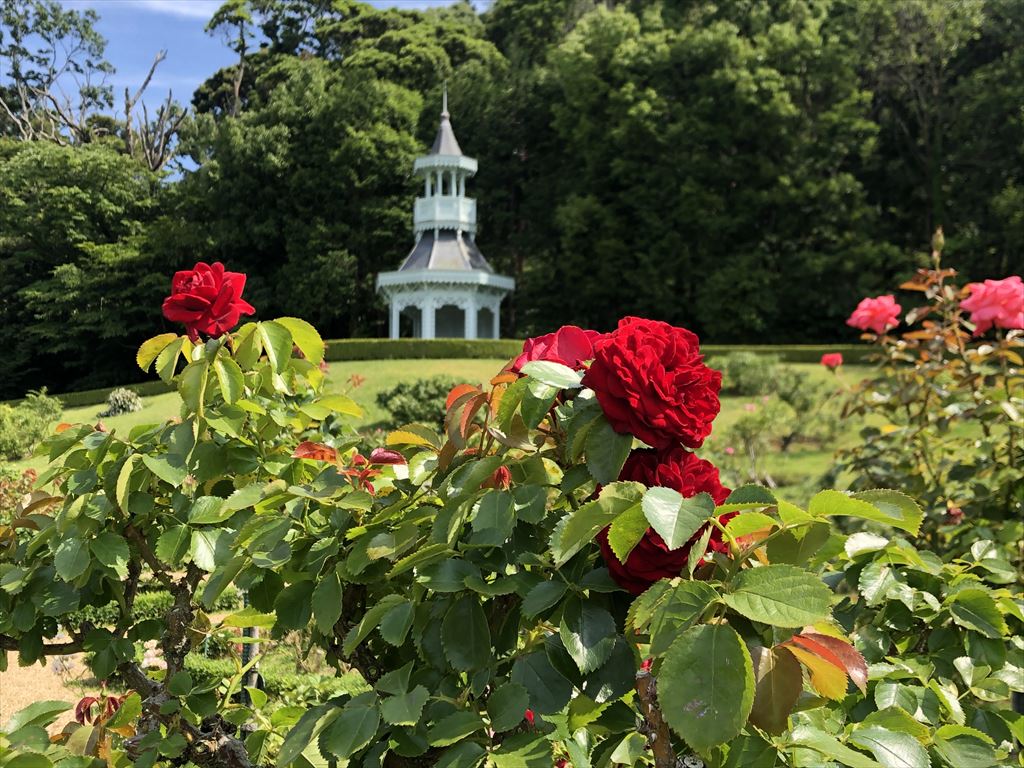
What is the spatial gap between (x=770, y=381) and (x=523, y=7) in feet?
83.2

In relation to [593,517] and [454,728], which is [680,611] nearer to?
[593,517]

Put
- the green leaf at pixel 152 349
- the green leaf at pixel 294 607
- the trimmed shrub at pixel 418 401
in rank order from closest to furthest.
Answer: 1. the green leaf at pixel 294 607
2. the green leaf at pixel 152 349
3. the trimmed shrub at pixel 418 401

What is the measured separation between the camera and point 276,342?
1.49 metres

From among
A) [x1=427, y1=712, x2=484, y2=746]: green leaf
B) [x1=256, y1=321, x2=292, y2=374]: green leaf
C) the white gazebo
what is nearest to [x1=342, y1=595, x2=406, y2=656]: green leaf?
[x1=427, y1=712, x2=484, y2=746]: green leaf

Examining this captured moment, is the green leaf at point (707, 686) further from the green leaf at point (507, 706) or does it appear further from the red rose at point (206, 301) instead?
the red rose at point (206, 301)

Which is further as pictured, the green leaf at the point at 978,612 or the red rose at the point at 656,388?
the green leaf at the point at 978,612

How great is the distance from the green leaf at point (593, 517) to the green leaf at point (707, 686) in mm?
147

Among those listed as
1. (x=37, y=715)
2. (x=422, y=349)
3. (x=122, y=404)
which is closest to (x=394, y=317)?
(x=422, y=349)

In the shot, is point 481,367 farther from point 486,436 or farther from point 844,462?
point 486,436

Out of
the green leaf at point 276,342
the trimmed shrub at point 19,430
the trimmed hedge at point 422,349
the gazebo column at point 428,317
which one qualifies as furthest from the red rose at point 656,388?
the gazebo column at point 428,317

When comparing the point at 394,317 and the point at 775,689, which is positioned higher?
the point at 394,317

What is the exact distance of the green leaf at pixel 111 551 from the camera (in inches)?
55.8

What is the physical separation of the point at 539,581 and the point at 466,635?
0.38 ft

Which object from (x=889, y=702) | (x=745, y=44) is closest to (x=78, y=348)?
(x=745, y=44)
